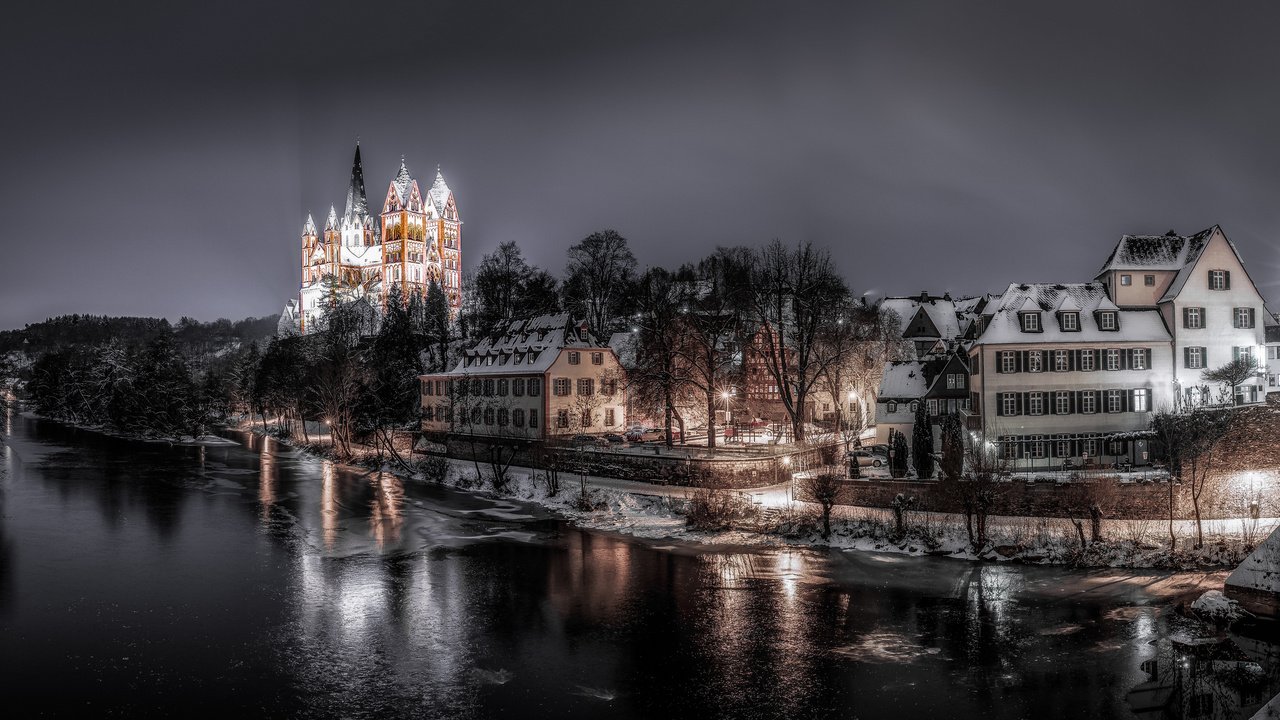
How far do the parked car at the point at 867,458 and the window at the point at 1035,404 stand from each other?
757 cm

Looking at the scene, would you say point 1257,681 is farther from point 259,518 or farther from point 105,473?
point 105,473

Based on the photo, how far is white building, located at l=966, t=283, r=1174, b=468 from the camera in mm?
40125

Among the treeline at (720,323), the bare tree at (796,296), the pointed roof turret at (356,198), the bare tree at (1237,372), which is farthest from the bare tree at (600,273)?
the pointed roof turret at (356,198)

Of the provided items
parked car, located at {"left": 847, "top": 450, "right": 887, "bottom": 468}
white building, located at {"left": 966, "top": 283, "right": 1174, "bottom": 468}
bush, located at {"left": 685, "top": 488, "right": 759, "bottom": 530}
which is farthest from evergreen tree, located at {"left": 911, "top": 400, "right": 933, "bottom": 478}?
bush, located at {"left": 685, "top": 488, "right": 759, "bottom": 530}

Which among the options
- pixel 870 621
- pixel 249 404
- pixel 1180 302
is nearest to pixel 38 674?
pixel 870 621

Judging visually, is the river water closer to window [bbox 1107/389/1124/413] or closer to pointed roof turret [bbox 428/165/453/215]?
window [bbox 1107/389/1124/413]

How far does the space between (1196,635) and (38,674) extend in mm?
23744

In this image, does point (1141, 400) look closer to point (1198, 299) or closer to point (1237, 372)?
point (1237, 372)

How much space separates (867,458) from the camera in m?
44.5

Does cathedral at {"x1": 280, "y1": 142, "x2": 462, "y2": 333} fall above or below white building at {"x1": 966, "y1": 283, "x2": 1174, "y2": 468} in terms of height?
above

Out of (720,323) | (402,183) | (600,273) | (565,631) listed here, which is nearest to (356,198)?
(402,183)

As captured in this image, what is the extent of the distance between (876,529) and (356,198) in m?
171

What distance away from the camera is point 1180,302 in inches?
1623

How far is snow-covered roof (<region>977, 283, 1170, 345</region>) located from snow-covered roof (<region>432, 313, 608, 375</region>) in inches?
1028
